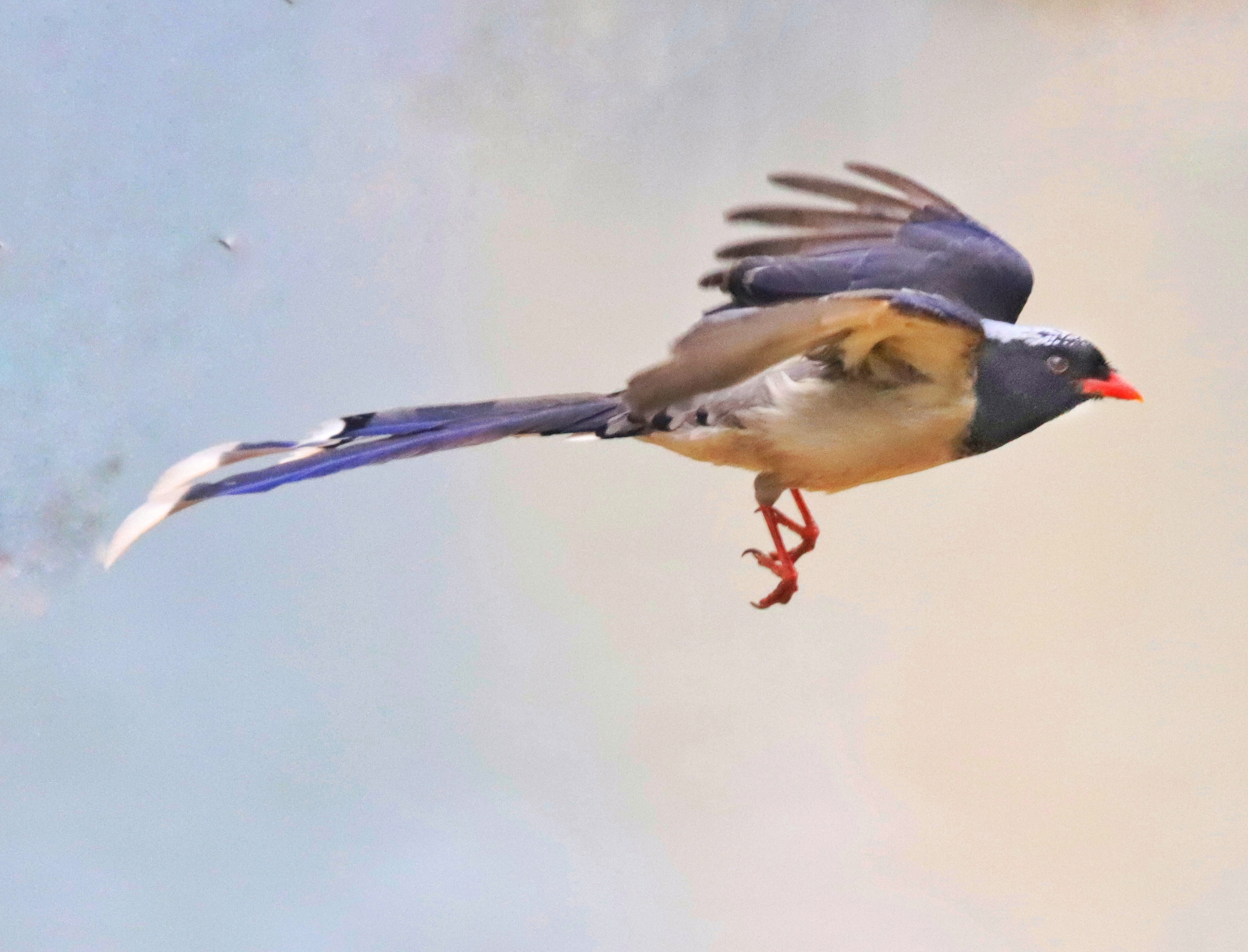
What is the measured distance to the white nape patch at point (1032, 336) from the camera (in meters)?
1.22

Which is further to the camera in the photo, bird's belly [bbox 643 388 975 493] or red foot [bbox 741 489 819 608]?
red foot [bbox 741 489 819 608]

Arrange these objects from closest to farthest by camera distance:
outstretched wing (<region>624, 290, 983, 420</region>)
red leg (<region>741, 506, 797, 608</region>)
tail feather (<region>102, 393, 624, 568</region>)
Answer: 1. outstretched wing (<region>624, 290, 983, 420</region>)
2. tail feather (<region>102, 393, 624, 568</region>)
3. red leg (<region>741, 506, 797, 608</region>)

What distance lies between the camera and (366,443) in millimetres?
1241

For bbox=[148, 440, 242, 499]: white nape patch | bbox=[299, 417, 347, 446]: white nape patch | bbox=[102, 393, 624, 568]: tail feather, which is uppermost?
bbox=[148, 440, 242, 499]: white nape patch

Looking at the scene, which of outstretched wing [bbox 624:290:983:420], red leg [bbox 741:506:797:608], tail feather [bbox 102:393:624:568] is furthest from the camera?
red leg [bbox 741:506:797:608]

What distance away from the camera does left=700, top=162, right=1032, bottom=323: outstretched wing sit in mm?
1289

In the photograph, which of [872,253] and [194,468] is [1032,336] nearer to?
[872,253]

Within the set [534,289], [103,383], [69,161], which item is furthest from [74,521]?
[534,289]

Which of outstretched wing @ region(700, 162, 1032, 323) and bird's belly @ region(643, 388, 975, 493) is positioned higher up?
outstretched wing @ region(700, 162, 1032, 323)

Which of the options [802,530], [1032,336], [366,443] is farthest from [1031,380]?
[366,443]

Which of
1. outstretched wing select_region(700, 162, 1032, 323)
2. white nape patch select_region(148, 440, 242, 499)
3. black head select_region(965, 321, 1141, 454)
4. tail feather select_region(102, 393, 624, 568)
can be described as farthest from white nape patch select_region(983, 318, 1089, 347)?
white nape patch select_region(148, 440, 242, 499)

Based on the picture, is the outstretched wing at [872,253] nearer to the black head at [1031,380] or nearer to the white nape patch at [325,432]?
the black head at [1031,380]

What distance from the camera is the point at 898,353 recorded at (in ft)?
4.00

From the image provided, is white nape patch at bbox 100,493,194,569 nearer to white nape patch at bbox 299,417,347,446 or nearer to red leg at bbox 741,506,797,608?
white nape patch at bbox 299,417,347,446
